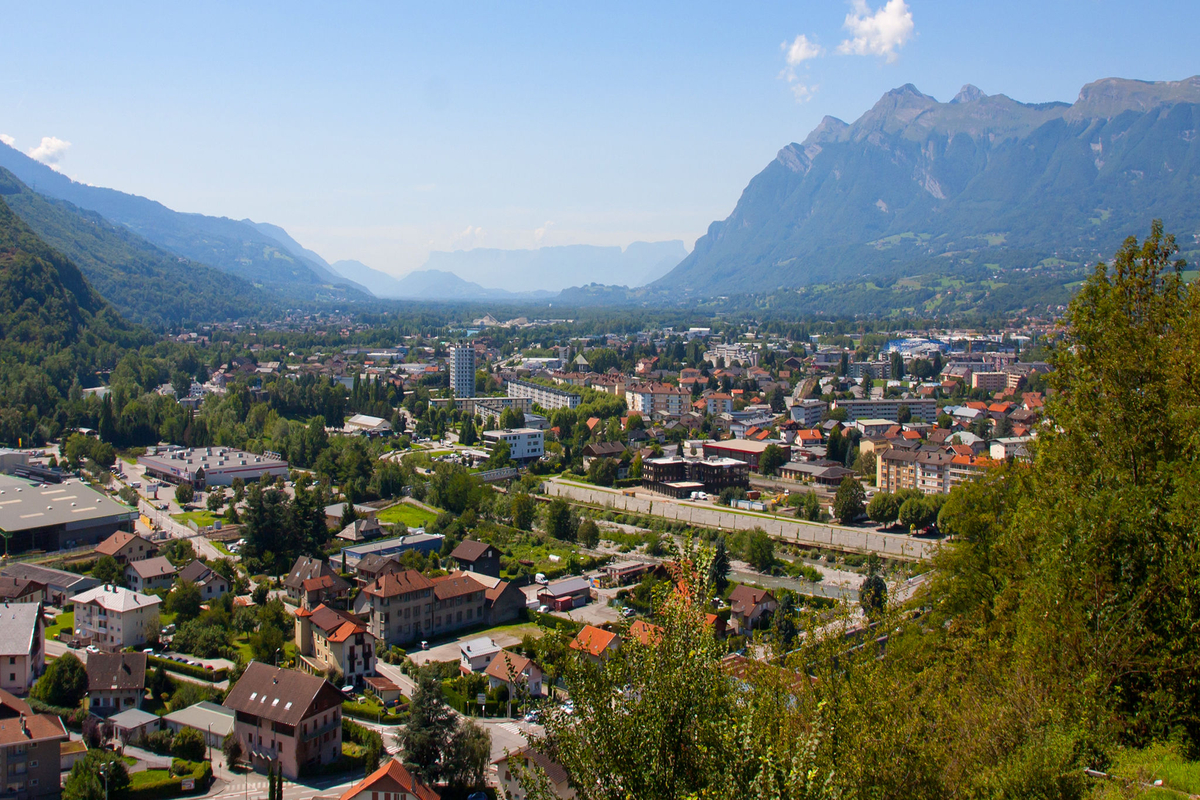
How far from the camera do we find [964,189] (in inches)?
5458

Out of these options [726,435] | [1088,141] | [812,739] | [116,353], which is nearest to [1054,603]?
[812,739]

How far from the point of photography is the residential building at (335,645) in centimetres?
1177

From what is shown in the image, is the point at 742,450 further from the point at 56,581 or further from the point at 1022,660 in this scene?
the point at 1022,660

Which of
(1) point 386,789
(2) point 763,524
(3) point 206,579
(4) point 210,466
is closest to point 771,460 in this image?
(2) point 763,524

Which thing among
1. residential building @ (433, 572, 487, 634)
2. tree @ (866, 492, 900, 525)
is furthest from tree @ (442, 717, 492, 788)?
tree @ (866, 492, 900, 525)

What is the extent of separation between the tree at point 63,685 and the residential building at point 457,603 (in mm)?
4862

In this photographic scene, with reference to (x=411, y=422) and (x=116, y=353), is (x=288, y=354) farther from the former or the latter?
(x=411, y=422)

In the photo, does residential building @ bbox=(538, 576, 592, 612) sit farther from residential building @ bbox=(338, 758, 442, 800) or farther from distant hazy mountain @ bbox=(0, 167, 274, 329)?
distant hazy mountain @ bbox=(0, 167, 274, 329)

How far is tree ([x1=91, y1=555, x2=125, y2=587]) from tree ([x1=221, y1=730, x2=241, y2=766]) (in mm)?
6135

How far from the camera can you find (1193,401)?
19.8 feet

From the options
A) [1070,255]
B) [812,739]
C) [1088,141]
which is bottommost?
[812,739]

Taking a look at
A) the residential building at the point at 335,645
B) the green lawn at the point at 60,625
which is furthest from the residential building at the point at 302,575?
the green lawn at the point at 60,625

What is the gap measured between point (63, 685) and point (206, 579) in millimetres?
3644

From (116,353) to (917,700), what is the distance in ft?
147
